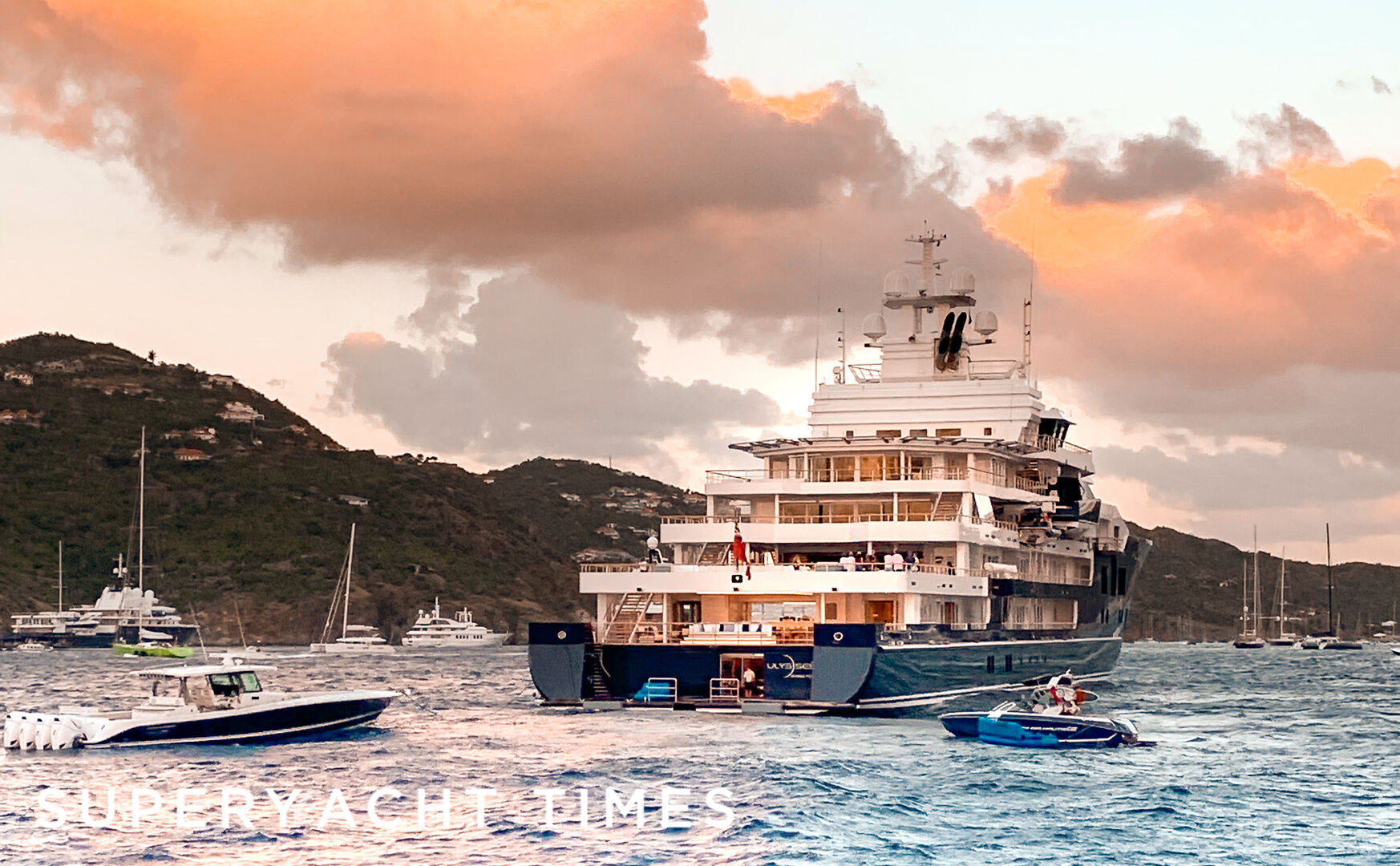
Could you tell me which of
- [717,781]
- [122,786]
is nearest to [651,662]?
[717,781]

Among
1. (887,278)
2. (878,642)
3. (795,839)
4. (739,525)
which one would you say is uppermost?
(887,278)

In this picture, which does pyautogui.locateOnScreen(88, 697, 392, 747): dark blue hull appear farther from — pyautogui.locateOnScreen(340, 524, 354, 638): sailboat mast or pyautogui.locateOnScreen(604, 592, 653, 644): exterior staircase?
pyautogui.locateOnScreen(340, 524, 354, 638): sailboat mast

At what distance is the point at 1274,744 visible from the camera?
1928 inches

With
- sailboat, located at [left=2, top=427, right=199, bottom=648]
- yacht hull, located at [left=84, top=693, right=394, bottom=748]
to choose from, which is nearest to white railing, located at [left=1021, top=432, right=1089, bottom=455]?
yacht hull, located at [left=84, top=693, right=394, bottom=748]

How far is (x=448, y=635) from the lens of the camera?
17025 centimetres

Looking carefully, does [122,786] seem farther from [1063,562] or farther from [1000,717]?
[1063,562]

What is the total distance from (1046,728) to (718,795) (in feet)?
46.1

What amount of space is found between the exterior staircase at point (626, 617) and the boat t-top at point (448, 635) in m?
112

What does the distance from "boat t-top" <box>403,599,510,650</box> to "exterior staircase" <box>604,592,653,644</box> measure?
111711mm

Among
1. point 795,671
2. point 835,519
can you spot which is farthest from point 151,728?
point 835,519

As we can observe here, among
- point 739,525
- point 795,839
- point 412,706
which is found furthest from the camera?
point 412,706

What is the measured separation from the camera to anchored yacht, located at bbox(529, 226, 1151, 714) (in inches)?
2052

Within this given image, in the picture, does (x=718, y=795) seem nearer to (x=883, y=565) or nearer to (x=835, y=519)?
(x=883, y=565)

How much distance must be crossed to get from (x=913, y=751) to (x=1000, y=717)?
4627 mm
